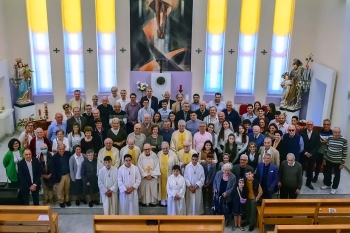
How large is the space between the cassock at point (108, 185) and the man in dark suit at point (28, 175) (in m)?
1.21

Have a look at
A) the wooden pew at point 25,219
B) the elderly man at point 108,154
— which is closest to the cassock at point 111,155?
the elderly man at point 108,154

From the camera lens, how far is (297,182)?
27.1 feet

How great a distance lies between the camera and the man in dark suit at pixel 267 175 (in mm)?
8039

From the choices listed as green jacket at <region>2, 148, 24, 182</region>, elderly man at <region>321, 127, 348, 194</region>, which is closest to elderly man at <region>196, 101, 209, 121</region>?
elderly man at <region>321, 127, 348, 194</region>

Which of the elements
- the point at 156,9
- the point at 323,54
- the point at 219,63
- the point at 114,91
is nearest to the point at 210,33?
the point at 219,63

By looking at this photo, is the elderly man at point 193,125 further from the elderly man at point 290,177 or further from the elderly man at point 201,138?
the elderly man at point 290,177

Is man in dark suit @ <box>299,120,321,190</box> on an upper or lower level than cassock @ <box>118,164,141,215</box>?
upper

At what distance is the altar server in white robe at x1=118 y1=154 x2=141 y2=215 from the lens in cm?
814

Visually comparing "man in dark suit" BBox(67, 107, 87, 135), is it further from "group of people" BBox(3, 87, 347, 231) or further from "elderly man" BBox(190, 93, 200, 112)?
"elderly man" BBox(190, 93, 200, 112)

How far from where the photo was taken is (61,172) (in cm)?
840

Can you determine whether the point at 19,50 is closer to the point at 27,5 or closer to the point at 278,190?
the point at 27,5

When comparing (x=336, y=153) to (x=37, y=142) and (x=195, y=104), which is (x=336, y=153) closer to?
(x=195, y=104)

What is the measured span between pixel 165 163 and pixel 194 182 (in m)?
0.75

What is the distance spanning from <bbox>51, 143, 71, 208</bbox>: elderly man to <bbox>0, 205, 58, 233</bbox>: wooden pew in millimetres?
964
